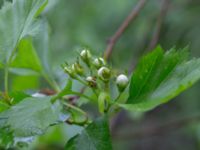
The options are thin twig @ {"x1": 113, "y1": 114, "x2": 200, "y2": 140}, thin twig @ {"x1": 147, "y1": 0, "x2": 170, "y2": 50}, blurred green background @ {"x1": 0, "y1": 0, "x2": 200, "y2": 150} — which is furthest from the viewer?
blurred green background @ {"x1": 0, "y1": 0, "x2": 200, "y2": 150}

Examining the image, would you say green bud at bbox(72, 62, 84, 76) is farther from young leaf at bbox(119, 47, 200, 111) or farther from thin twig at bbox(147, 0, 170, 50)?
thin twig at bbox(147, 0, 170, 50)

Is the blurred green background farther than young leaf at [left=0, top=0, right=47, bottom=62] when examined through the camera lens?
Yes

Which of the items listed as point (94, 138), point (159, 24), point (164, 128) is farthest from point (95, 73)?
point (164, 128)

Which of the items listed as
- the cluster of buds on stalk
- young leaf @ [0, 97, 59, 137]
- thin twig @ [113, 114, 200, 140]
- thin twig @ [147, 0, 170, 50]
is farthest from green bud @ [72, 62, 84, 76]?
thin twig @ [113, 114, 200, 140]

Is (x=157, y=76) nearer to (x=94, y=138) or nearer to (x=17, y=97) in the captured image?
(x=94, y=138)

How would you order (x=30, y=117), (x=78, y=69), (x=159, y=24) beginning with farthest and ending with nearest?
(x=159, y=24) < (x=78, y=69) < (x=30, y=117)

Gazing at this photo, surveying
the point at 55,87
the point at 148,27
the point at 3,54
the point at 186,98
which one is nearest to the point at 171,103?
the point at 186,98
